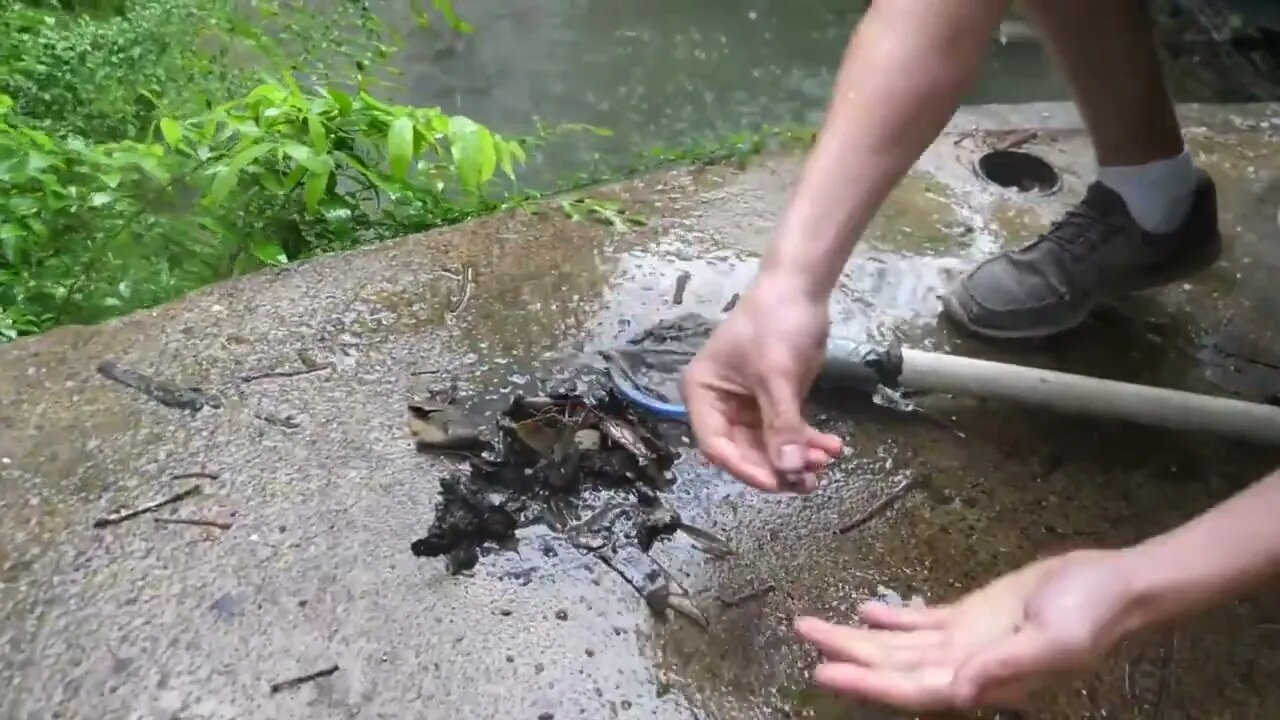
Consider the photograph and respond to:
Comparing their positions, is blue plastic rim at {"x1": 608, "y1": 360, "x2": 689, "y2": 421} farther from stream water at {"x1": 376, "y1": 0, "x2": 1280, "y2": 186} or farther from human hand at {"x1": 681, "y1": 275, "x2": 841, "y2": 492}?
stream water at {"x1": 376, "y1": 0, "x2": 1280, "y2": 186}

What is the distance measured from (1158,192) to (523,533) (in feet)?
3.46

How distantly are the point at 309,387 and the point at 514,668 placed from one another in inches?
21.0

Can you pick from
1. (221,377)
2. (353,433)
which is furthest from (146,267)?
(353,433)

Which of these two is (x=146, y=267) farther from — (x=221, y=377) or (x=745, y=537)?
(x=745, y=537)

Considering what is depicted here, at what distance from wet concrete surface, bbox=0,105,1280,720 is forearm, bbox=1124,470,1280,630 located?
0.26 meters

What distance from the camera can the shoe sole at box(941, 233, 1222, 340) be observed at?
151cm

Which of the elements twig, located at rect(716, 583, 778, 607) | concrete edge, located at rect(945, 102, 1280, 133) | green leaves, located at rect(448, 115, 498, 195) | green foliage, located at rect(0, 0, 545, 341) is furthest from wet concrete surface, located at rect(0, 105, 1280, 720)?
concrete edge, located at rect(945, 102, 1280, 133)

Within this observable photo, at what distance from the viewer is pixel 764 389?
1.00 m

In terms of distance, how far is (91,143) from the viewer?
6.57 ft

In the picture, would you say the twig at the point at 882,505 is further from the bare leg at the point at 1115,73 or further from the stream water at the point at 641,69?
the stream water at the point at 641,69

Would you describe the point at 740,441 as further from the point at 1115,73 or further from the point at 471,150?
the point at 471,150

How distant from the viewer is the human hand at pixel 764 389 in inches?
38.8

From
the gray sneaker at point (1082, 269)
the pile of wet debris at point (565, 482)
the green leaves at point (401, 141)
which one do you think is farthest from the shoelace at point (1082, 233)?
the green leaves at point (401, 141)

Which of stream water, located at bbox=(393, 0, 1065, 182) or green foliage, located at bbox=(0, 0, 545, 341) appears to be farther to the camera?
stream water, located at bbox=(393, 0, 1065, 182)
